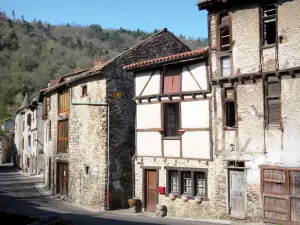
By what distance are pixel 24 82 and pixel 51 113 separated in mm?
56389

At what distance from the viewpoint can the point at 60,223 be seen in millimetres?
10594

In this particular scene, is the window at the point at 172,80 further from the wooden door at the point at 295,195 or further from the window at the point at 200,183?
the wooden door at the point at 295,195

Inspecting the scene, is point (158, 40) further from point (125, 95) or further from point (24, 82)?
point (24, 82)

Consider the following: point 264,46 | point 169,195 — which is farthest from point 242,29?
point 169,195

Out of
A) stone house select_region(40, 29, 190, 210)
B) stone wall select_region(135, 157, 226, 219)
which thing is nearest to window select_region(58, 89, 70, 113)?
stone house select_region(40, 29, 190, 210)

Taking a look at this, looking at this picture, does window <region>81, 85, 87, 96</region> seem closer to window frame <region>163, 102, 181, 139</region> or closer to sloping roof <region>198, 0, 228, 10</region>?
window frame <region>163, 102, 181, 139</region>

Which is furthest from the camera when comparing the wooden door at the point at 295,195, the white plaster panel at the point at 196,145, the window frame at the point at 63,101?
the window frame at the point at 63,101

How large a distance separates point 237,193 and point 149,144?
5105mm

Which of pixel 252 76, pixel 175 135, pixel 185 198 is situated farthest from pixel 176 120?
pixel 252 76

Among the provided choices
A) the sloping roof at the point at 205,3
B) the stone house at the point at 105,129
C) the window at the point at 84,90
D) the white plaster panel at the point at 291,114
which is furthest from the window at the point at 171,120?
the window at the point at 84,90

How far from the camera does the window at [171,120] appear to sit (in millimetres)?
17906

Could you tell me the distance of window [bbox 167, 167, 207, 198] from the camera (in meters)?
16.9

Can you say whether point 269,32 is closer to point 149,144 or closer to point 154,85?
point 154,85

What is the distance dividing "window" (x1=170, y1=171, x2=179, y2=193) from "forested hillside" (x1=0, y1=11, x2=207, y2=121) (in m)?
30.1
